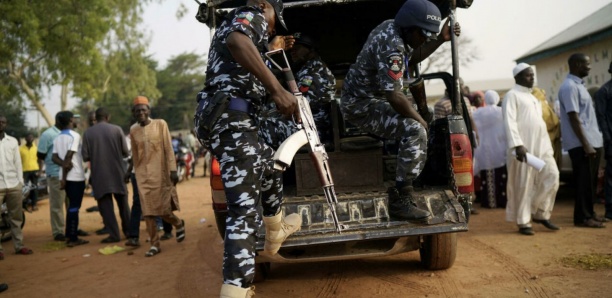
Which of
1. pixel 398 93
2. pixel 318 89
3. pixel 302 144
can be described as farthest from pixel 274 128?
pixel 302 144

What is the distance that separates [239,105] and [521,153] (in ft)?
13.1

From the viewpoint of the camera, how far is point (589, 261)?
488 cm

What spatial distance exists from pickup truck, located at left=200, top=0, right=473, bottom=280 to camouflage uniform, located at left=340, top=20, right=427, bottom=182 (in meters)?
0.34

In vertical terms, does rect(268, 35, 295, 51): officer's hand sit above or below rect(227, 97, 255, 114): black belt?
above

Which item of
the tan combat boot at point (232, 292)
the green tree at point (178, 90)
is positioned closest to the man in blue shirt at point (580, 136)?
the tan combat boot at point (232, 292)

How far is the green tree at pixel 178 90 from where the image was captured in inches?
1993

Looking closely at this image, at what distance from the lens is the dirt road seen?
4363mm

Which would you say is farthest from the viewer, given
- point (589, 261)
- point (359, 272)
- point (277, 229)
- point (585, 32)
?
point (585, 32)

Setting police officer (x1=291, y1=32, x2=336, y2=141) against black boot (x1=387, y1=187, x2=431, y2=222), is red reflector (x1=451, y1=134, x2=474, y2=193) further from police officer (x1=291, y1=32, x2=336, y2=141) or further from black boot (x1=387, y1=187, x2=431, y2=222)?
police officer (x1=291, y1=32, x2=336, y2=141)

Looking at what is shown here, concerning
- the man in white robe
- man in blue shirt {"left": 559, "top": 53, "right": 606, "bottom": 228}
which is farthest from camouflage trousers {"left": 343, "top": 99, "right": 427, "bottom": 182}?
man in blue shirt {"left": 559, "top": 53, "right": 606, "bottom": 228}

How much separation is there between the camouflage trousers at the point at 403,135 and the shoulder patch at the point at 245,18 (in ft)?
5.66

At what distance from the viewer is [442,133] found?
16.2ft

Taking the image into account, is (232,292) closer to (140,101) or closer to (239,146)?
(239,146)

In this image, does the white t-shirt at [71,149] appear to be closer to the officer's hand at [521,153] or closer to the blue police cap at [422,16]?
the blue police cap at [422,16]
